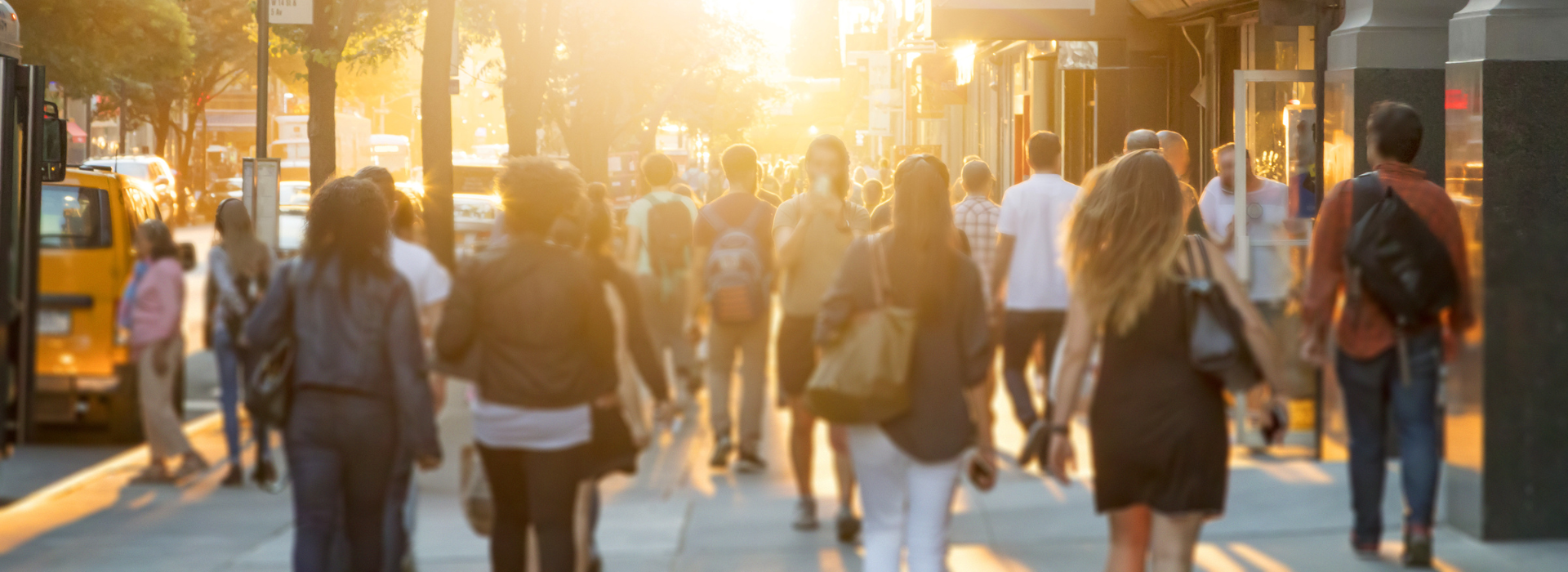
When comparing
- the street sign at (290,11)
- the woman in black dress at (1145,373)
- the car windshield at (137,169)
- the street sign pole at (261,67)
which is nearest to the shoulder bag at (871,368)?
the woman in black dress at (1145,373)

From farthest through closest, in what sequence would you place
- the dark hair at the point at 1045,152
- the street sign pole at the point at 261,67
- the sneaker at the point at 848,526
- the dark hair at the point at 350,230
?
the street sign pole at the point at 261,67
the dark hair at the point at 1045,152
the sneaker at the point at 848,526
the dark hair at the point at 350,230

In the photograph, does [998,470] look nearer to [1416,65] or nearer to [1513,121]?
[1513,121]

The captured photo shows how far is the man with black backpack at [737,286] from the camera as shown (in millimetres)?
5527

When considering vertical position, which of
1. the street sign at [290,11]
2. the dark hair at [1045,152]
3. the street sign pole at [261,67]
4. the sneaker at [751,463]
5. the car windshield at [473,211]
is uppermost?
the street sign at [290,11]

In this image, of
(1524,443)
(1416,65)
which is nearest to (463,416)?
(1524,443)

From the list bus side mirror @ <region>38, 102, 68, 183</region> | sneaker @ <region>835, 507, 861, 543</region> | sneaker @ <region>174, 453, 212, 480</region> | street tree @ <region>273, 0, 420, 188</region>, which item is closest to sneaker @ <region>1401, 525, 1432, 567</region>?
sneaker @ <region>835, 507, 861, 543</region>

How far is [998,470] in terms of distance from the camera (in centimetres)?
574

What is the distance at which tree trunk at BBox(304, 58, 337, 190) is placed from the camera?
1616 centimetres

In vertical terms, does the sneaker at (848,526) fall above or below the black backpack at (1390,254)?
below

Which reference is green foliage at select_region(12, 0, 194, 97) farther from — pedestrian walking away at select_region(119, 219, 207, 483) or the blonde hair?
the blonde hair

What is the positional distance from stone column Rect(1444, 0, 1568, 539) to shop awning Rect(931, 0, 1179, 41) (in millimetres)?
10138

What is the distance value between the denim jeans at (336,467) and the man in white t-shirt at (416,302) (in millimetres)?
145

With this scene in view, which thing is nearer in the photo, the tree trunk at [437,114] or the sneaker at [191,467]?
the sneaker at [191,467]

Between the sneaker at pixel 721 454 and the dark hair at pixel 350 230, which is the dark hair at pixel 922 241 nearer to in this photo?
the sneaker at pixel 721 454
